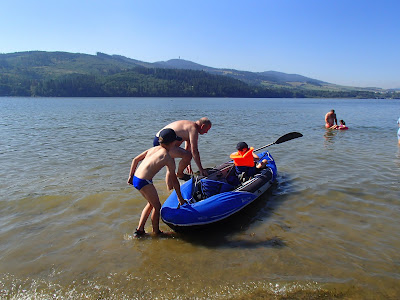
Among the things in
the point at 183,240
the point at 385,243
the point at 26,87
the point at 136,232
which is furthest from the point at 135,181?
the point at 26,87

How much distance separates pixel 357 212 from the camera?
6652 mm

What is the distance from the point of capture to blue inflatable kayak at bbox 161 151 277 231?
5539mm

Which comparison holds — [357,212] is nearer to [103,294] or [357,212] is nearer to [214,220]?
[214,220]

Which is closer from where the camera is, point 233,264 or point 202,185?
point 233,264

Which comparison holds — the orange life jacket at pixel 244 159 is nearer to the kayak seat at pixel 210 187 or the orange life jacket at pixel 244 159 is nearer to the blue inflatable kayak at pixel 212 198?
the blue inflatable kayak at pixel 212 198

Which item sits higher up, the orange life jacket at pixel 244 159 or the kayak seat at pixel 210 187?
the orange life jacket at pixel 244 159

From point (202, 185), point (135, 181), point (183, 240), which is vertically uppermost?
point (135, 181)

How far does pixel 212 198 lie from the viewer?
5969mm

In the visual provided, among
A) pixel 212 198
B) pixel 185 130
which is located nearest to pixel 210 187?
pixel 212 198

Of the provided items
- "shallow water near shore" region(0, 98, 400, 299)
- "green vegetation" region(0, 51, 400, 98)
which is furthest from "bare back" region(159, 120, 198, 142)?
"green vegetation" region(0, 51, 400, 98)

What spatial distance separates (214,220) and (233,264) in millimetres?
1214

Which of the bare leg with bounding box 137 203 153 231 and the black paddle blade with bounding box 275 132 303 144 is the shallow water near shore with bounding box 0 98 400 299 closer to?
the bare leg with bounding box 137 203 153 231

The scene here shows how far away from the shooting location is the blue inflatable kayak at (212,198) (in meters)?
5.54

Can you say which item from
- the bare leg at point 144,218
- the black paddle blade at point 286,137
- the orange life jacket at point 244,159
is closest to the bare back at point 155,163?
the bare leg at point 144,218
